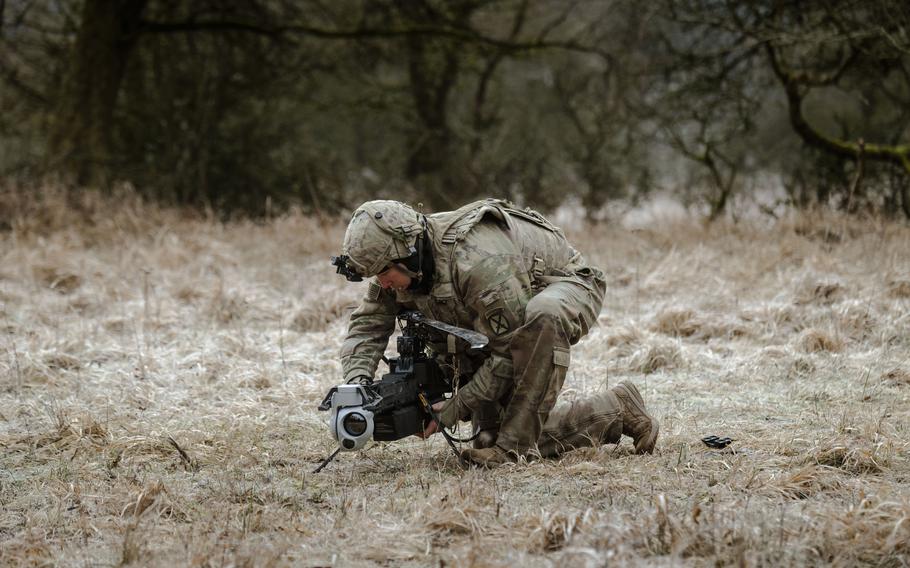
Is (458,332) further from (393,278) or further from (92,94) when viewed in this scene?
(92,94)

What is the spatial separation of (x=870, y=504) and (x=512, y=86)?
16258 mm

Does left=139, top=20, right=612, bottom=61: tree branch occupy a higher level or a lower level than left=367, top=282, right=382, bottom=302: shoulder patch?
higher

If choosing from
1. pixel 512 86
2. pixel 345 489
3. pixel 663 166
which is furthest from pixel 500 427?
pixel 663 166

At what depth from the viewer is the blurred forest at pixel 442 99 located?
10250mm

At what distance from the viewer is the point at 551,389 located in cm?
416

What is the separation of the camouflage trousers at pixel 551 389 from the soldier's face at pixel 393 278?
1.79 ft

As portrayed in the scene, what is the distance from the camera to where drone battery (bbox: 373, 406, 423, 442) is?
4.04 metres

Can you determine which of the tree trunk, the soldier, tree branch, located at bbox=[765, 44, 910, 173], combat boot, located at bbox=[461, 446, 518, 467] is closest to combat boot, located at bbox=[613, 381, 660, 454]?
the soldier

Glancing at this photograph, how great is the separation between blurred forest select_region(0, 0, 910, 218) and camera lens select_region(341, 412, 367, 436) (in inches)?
256

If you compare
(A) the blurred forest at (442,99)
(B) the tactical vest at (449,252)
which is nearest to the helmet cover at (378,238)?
(B) the tactical vest at (449,252)

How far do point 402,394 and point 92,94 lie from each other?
31.5ft

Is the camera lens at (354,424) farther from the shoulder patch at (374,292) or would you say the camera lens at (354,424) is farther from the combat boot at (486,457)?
the shoulder patch at (374,292)

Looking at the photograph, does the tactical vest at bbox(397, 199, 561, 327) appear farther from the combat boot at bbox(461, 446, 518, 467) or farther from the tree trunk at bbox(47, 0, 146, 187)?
the tree trunk at bbox(47, 0, 146, 187)

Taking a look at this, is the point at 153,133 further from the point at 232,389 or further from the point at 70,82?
the point at 232,389
